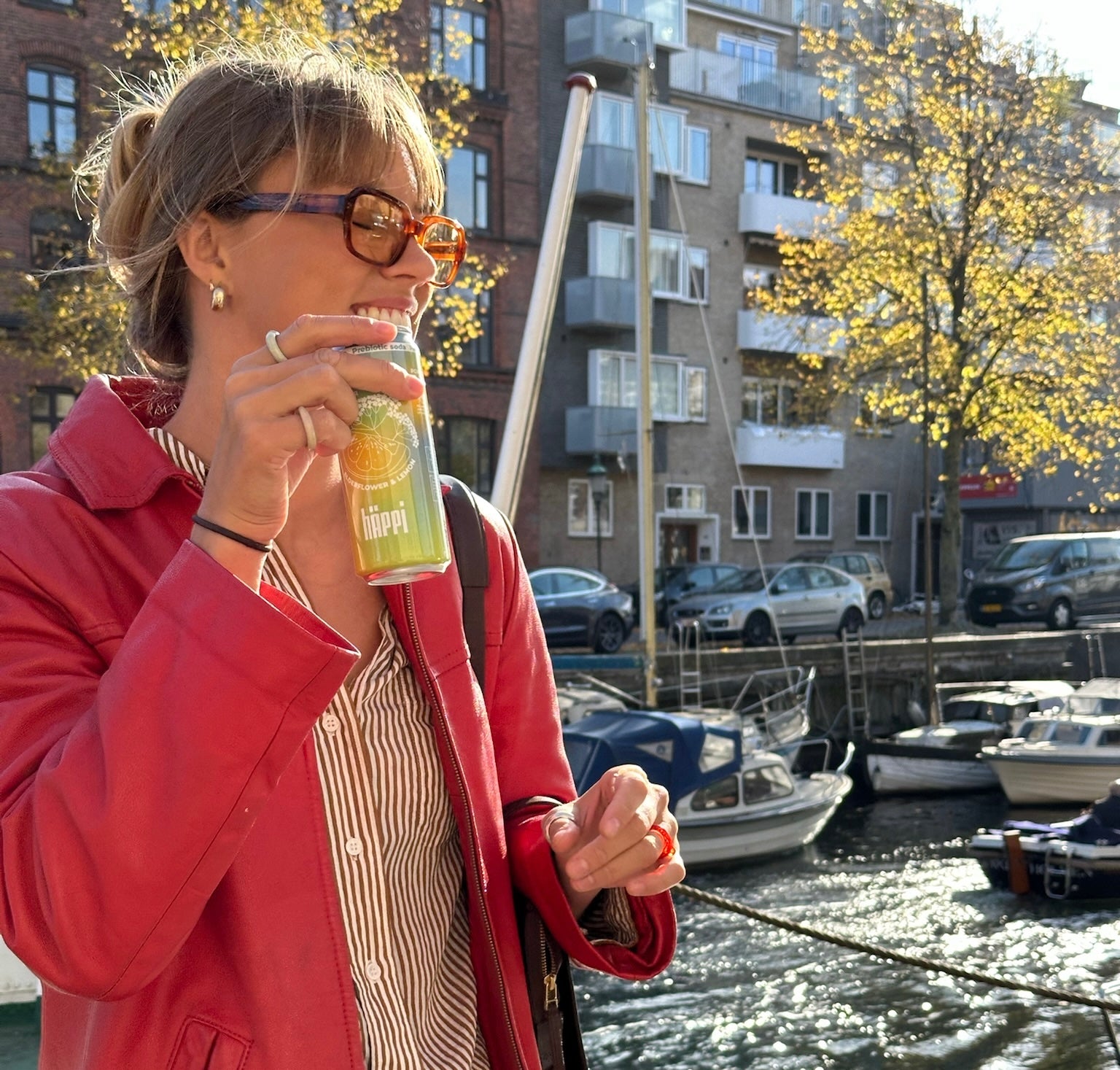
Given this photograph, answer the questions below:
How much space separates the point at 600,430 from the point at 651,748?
19.2 meters

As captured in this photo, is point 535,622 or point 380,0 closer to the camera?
point 535,622

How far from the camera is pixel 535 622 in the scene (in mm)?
1885

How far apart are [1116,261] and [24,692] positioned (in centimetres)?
3107

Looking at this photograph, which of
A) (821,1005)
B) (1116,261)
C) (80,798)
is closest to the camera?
(80,798)

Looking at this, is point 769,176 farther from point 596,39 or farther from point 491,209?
point 491,209

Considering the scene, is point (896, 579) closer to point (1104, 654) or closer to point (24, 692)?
point (1104, 654)

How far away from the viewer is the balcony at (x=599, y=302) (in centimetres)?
3325

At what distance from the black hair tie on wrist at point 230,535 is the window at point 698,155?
36309mm

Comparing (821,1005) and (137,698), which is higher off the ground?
(137,698)

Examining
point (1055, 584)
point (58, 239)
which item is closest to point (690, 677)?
point (58, 239)

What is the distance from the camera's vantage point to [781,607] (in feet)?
85.4

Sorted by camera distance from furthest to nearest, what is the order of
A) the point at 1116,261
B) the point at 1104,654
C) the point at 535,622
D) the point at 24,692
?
1. the point at 1116,261
2. the point at 1104,654
3. the point at 535,622
4. the point at 24,692

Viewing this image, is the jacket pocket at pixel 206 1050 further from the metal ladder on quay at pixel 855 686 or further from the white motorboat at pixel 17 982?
the metal ladder on quay at pixel 855 686

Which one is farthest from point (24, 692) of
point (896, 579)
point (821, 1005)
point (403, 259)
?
point (896, 579)
